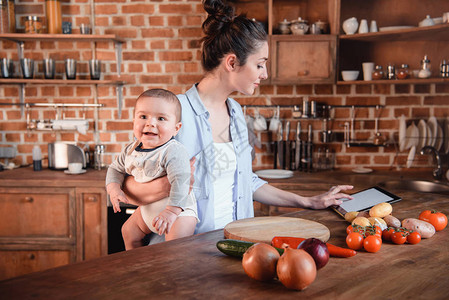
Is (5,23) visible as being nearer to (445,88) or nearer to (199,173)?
(199,173)

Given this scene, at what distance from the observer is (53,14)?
3461 mm

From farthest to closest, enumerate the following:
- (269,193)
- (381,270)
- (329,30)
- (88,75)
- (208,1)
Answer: (88,75), (329,30), (269,193), (208,1), (381,270)

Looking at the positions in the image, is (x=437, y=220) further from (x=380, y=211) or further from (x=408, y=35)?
(x=408, y=35)

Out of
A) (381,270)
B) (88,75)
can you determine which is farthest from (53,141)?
(381,270)

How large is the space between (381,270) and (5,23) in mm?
3480

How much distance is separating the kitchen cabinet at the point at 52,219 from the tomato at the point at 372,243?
2.20 meters

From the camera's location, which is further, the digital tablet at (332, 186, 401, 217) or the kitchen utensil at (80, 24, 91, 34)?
the kitchen utensil at (80, 24, 91, 34)

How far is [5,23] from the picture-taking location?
11.4 ft

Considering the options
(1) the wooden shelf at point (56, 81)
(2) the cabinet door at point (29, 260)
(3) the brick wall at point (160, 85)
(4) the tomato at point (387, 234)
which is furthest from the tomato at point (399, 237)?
(1) the wooden shelf at point (56, 81)

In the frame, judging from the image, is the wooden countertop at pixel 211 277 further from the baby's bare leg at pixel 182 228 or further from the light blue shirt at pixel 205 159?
the light blue shirt at pixel 205 159

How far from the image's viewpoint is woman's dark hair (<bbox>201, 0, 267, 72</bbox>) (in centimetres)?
182

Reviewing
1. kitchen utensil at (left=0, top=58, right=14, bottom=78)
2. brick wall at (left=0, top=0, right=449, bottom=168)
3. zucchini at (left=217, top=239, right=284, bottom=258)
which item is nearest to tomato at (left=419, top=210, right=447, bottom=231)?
zucchini at (left=217, top=239, right=284, bottom=258)

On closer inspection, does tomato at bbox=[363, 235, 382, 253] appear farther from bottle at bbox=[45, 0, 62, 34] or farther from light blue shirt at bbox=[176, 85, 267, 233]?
bottle at bbox=[45, 0, 62, 34]

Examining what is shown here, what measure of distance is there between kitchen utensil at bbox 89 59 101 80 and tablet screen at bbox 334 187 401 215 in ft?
7.73
